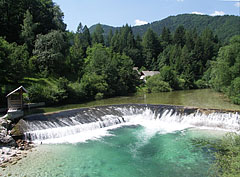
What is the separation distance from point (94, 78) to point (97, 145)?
22.1 meters

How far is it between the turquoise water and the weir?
264 centimetres

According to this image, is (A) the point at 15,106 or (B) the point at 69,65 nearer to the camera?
(A) the point at 15,106

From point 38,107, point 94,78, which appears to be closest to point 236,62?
point 94,78

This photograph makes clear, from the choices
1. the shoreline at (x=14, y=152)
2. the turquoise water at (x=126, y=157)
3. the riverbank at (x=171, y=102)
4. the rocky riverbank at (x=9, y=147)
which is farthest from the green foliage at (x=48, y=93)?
the turquoise water at (x=126, y=157)

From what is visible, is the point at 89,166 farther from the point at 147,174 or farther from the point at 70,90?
the point at 70,90

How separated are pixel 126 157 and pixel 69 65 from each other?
32927 millimetres

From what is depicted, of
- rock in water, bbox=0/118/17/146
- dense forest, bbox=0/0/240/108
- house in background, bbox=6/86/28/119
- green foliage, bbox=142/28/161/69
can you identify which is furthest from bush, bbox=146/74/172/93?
rock in water, bbox=0/118/17/146

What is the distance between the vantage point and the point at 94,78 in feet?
123

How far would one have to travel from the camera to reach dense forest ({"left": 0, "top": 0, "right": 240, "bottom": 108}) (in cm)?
2878

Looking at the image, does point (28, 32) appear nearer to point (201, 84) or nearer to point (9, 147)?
point (9, 147)

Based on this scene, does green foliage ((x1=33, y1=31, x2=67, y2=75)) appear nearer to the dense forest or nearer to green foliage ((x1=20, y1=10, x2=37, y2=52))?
the dense forest

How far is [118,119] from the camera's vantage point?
23219 millimetres

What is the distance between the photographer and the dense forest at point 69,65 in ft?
94.4

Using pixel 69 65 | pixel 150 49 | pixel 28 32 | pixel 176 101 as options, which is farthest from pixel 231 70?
pixel 150 49
